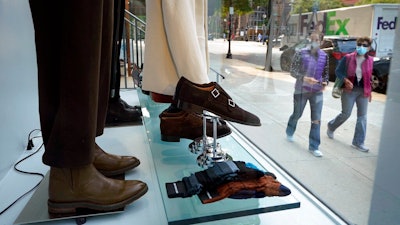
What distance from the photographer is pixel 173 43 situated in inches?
36.2

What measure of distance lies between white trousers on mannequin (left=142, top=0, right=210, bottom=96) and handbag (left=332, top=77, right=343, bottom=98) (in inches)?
33.4

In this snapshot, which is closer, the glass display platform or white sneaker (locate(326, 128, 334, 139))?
the glass display platform

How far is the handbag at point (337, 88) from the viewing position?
155 cm

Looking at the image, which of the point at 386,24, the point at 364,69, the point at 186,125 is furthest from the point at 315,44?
the point at 186,125

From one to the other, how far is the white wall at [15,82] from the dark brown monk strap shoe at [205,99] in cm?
69

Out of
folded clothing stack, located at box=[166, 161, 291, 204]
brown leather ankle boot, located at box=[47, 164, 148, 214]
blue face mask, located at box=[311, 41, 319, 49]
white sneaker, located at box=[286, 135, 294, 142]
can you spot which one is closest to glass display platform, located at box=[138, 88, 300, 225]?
folded clothing stack, located at box=[166, 161, 291, 204]

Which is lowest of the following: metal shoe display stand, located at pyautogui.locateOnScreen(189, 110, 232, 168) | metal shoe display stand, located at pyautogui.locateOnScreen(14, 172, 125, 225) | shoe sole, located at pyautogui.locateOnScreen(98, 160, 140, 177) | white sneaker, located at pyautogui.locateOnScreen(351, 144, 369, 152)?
metal shoe display stand, located at pyautogui.locateOnScreen(14, 172, 125, 225)

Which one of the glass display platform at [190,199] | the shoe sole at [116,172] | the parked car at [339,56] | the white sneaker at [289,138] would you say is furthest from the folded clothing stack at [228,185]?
the white sneaker at [289,138]

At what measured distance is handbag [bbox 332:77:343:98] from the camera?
155 cm

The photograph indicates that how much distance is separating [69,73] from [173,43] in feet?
1.18

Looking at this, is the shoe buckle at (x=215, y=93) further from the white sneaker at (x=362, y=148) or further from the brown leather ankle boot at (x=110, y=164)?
the white sneaker at (x=362, y=148)

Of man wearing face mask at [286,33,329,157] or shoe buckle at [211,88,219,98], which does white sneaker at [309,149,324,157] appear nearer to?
man wearing face mask at [286,33,329,157]

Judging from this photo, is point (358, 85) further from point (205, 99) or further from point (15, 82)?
point (15, 82)

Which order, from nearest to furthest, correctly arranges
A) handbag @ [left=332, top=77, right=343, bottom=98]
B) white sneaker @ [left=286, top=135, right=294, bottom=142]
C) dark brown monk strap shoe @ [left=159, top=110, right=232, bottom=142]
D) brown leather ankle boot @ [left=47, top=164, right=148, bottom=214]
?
1. brown leather ankle boot @ [left=47, top=164, right=148, bottom=214]
2. dark brown monk strap shoe @ [left=159, top=110, right=232, bottom=142]
3. handbag @ [left=332, top=77, right=343, bottom=98]
4. white sneaker @ [left=286, top=135, right=294, bottom=142]
